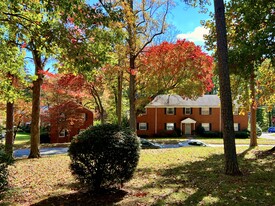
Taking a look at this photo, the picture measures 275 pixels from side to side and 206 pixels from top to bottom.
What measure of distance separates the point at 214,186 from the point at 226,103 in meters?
2.56

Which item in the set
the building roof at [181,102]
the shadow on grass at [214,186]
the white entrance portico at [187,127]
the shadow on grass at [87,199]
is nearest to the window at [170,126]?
the white entrance portico at [187,127]

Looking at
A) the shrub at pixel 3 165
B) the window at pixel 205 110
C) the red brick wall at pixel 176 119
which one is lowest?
the shrub at pixel 3 165

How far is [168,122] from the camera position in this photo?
39.4 meters

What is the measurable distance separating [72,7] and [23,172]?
6.42 m

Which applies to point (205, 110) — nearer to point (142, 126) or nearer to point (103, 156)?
point (142, 126)

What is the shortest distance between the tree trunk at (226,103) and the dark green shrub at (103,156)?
3.32m

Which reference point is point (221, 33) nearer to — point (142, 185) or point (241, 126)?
point (142, 185)

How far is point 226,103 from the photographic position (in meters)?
8.24

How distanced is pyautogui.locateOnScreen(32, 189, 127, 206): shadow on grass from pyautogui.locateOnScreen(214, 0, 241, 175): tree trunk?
11.9 ft

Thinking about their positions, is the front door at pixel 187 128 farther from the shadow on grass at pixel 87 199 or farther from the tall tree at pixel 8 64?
the shadow on grass at pixel 87 199

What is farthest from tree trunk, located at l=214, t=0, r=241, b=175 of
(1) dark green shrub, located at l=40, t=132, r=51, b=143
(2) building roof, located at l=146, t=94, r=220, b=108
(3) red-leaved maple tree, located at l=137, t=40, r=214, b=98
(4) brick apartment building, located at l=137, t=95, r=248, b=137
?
(4) brick apartment building, located at l=137, t=95, r=248, b=137

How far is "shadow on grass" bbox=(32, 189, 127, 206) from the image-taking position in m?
5.76

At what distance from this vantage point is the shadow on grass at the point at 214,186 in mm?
5793

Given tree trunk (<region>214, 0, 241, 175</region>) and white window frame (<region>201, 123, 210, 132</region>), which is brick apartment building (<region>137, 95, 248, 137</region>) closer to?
white window frame (<region>201, 123, 210, 132</region>)
